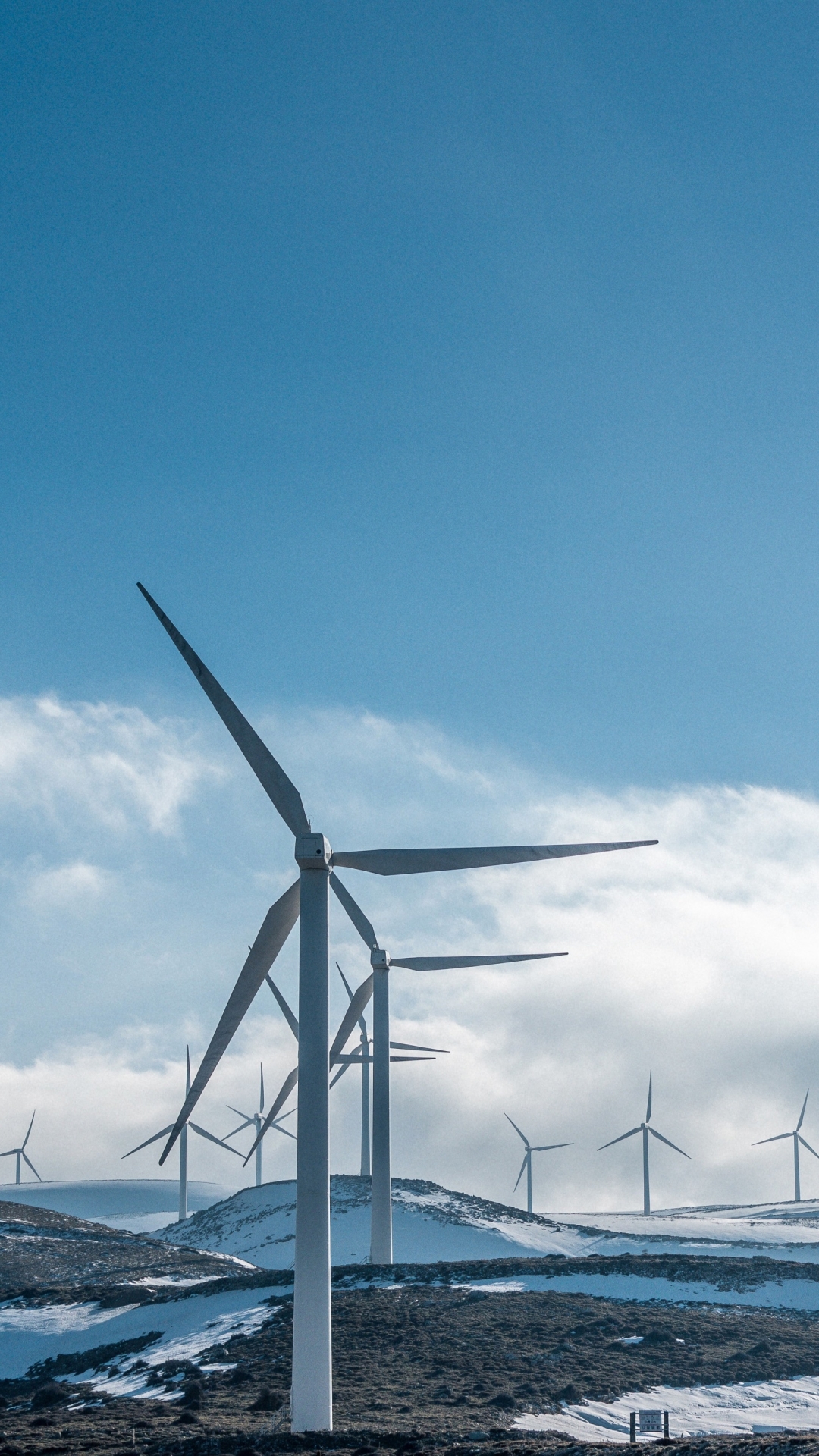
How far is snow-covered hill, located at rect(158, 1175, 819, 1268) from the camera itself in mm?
83875

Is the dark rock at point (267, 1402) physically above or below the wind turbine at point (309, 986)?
below

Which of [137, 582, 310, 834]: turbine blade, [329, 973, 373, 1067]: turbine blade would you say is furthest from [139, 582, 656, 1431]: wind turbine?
[329, 973, 373, 1067]: turbine blade

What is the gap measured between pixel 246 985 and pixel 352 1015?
79.2 ft

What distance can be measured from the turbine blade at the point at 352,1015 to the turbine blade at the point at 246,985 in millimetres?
17242

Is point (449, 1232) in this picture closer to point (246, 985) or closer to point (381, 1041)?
point (381, 1041)

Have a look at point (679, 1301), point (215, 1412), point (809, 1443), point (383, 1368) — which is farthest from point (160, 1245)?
point (809, 1443)

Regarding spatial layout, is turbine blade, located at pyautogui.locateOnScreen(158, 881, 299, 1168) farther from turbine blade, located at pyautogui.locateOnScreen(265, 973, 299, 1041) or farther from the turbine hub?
turbine blade, located at pyautogui.locateOnScreen(265, 973, 299, 1041)

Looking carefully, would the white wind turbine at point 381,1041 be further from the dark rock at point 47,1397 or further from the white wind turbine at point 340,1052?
the dark rock at point 47,1397

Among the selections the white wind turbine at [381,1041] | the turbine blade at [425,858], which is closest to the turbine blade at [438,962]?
the white wind turbine at [381,1041]

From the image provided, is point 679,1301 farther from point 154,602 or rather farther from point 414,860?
point 154,602

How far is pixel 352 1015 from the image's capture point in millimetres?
53375

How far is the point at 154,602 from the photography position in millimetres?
29719

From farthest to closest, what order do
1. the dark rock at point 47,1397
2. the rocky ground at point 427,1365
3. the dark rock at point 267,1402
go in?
the dark rock at point 47,1397 → the dark rock at point 267,1402 → the rocky ground at point 427,1365

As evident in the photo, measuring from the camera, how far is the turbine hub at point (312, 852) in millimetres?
29531
